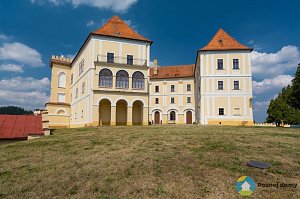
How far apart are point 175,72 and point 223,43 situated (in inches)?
606

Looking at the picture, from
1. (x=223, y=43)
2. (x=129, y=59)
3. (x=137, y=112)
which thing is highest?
(x=223, y=43)

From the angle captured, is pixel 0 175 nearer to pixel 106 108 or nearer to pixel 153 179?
pixel 153 179

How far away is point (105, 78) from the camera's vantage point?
27.5m

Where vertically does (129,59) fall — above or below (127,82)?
above

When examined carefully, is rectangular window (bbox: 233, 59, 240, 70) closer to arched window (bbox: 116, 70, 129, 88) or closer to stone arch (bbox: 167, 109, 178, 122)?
arched window (bbox: 116, 70, 129, 88)

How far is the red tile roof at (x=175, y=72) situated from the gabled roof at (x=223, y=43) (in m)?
11.6

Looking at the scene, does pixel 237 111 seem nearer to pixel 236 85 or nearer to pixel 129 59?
pixel 236 85

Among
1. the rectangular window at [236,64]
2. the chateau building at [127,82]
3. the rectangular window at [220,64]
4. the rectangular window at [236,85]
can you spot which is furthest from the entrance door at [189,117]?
the rectangular window at [236,64]

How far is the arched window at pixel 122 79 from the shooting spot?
27859mm

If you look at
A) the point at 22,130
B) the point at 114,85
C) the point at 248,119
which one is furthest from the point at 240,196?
the point at 248,119

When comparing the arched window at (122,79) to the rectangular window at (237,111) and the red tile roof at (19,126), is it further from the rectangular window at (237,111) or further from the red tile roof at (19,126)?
the rectangular window at (237,111)

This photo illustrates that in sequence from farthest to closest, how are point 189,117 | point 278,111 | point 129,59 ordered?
point 189,117, point 278,111, point 129,59

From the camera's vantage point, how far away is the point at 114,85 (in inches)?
1086

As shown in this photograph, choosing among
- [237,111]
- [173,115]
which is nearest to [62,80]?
[173,115]
